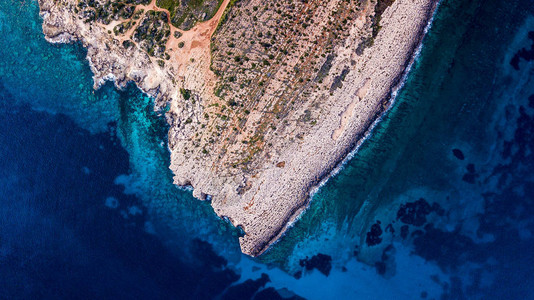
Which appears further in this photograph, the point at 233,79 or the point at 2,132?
the point at 2,132

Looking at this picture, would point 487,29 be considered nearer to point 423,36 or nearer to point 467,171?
point 423,36

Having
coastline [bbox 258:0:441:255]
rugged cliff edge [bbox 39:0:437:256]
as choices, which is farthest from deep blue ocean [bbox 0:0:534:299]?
rugged cliff edge [bbox 39:0:437:256]

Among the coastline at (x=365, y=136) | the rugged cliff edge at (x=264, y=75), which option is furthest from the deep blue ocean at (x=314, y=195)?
the rugged cliff edge at (x=264, y=75)

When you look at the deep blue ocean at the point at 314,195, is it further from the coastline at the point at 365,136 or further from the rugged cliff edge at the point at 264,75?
the rugged cliff edge at the point at 264,75

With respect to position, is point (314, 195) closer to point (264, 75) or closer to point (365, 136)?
point (365, 136)

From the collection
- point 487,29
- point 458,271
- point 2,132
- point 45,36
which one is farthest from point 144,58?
point 458,271

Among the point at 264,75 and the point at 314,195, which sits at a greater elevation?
the point at 264,75

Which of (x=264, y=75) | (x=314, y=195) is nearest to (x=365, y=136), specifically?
(x=314, y=195)
